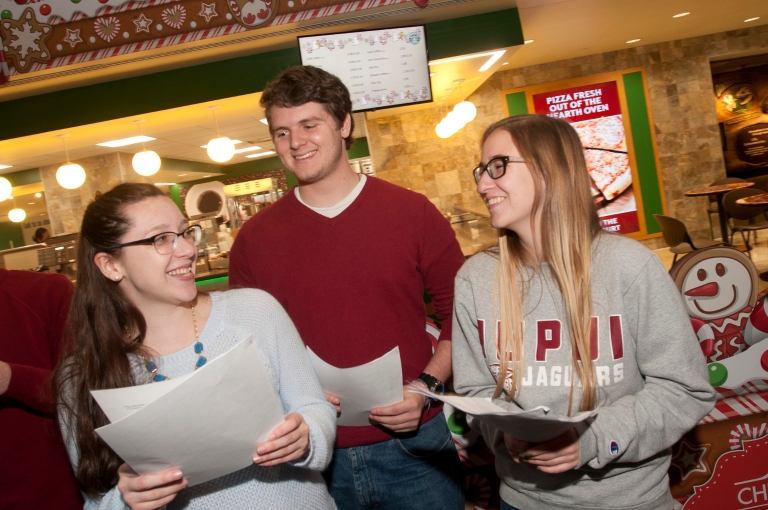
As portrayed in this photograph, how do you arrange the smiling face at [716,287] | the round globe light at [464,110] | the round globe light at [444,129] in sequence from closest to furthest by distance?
the smiling face at [716,287], the round globe light at [464,110], the round globe light at [444,129]

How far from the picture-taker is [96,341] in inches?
55.9

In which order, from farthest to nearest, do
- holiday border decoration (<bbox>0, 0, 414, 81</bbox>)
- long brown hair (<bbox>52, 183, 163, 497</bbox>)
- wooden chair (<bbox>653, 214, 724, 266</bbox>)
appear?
wooden chair (<bbox>653, 214, 724, 266</bbox>)
holiday border decoration (<bbox>0, 0, 414, 81</bbox>)
long brown hair (<bbox>52, 183, 163, 497</bbox>)

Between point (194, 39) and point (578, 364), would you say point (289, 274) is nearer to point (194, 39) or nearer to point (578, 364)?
point (578, 364)

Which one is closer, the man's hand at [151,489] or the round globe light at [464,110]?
the man's hand at [151,489]

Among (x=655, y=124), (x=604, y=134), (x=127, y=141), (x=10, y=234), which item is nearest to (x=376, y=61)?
(x=127, y=141)

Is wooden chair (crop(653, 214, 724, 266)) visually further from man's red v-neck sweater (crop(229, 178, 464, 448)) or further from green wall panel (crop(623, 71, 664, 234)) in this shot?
man's red v-neck sweater (crop(229, 178, 464, 448))

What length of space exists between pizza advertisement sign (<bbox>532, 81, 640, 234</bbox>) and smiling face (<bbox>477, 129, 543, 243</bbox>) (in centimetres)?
851

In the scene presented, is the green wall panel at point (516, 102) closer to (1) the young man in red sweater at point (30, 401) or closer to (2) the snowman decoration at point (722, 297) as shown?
(2) the snowman decoration at point (722, 297)

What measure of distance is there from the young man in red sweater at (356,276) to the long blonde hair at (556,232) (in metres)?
0.39

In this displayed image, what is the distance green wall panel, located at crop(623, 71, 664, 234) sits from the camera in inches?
370

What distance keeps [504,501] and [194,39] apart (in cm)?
429

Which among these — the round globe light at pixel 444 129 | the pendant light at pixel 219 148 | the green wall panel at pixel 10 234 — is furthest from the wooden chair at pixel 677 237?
the green wall panel at pixel 10 234

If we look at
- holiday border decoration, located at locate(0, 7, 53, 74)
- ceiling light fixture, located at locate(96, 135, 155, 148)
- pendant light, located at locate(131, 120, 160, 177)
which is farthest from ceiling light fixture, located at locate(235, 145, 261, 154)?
holiday border decoration, located at locate(0, 7, 53, 74)

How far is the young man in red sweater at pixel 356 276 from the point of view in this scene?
170 centimetres
